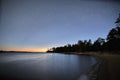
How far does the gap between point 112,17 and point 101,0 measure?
5.66ft

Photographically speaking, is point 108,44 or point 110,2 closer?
point 110,2

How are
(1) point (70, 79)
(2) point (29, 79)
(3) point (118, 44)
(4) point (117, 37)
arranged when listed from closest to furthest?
(1) point (70, 79), (2) point (29, 79), (3) point (118, 44), (4) point (117, 37)

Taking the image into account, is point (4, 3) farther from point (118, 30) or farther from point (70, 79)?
point (118, 30)

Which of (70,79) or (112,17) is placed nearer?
(112,17)

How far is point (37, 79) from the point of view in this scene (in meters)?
7.19

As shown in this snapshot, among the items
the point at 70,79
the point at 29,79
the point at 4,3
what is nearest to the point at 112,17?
the point at 70,79

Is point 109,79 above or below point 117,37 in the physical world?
below

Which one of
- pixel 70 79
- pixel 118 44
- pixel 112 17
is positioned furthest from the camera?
pixel 118 44

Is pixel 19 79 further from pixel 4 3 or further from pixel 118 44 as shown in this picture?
pixel 118 44

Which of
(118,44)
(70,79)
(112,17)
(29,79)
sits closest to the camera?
(112,17)

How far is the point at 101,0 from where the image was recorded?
410 cm

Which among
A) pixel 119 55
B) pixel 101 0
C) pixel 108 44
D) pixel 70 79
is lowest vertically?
pixel 70 79

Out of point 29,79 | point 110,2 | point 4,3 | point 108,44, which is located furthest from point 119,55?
point 4,3

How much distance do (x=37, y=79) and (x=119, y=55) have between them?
5.08 metres
